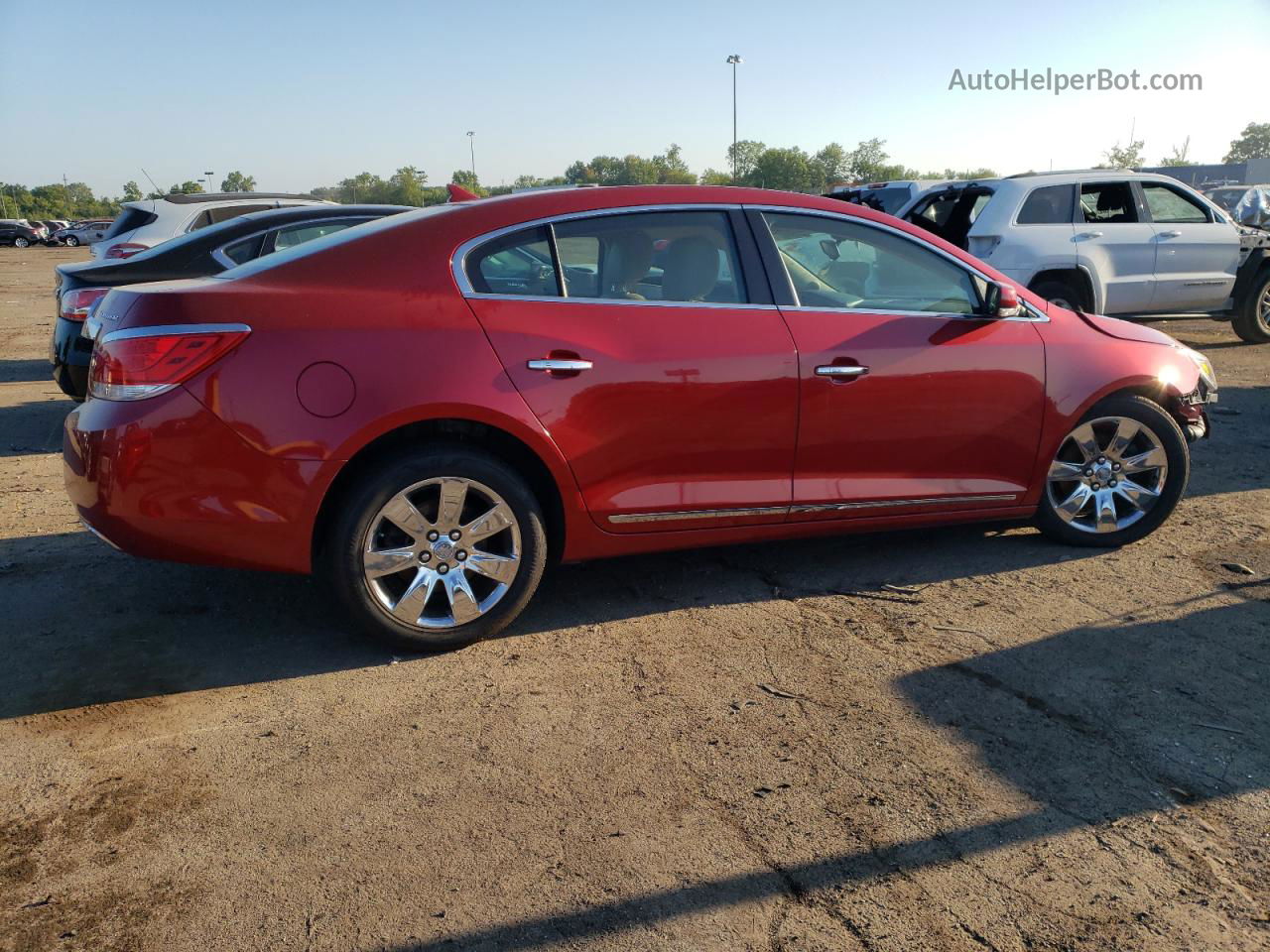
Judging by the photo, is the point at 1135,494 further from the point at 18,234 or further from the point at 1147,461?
the point at 18,234

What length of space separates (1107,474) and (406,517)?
3274mm

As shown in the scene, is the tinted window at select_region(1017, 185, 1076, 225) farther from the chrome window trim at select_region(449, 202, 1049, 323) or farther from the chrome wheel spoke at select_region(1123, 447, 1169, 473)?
the chrome window trim at select_region(449, 202, 1049, 323)

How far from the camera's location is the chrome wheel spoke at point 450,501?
143 inches

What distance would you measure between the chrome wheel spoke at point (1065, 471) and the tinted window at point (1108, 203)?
632 centimetres

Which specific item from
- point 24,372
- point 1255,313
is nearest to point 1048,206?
point 1255,313

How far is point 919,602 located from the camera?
420cm

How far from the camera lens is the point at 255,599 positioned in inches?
169

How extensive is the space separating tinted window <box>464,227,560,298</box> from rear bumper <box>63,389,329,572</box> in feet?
3.03

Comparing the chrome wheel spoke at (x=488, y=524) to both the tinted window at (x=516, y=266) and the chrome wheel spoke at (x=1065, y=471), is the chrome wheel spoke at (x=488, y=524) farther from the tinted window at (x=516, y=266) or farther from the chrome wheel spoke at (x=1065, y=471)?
the chrome wheel spoke at (x=1065, y=471)

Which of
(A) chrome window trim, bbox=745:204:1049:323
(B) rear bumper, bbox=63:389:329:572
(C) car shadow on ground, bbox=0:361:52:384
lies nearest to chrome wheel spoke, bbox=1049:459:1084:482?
(A) chrome window trim, bbox=745:204:1049:323

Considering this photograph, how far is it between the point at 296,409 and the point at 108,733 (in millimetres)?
1183

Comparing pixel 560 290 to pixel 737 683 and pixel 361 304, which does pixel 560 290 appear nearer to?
pixel 361 304

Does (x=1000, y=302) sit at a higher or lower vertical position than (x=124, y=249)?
lower

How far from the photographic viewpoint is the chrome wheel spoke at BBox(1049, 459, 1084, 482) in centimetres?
467
